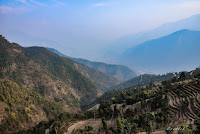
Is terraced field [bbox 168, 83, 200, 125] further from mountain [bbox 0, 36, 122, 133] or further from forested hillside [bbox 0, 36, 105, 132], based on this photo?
forested hillside [bbox 0, 36, 105, 132]

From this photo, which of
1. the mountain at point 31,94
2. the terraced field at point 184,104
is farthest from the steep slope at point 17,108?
the terraced field at point 184,104

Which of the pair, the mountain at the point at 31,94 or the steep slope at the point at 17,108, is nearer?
the steep slope at the point at 17,108

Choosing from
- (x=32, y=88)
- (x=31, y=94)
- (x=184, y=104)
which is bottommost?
(x=184, y=104)

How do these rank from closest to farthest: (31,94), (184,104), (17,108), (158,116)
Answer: (158,116) < (184,104) < (17,108) < (31,94)

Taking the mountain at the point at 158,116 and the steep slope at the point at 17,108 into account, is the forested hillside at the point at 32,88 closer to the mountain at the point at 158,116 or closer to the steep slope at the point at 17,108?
the steep slope at the point at 17,108

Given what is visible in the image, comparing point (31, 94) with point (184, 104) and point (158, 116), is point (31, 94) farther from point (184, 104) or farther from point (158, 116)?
point (184, 104)

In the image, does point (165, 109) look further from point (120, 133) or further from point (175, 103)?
point (120, 133)

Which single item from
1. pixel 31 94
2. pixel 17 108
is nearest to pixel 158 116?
pixel 17 108

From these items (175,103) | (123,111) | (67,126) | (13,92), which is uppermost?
(13,92)

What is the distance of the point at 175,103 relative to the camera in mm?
52125

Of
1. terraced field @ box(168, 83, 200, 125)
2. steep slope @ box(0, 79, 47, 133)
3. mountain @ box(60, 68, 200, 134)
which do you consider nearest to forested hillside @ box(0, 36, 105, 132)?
steep slope @ box(0, 79, 47, 133)

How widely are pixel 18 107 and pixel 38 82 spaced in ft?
169

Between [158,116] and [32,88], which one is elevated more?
[32,88]

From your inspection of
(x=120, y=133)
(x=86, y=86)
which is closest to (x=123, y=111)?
(x=120, y=133)
